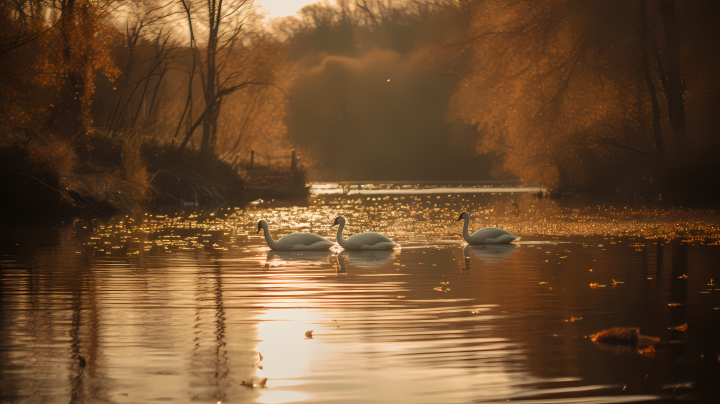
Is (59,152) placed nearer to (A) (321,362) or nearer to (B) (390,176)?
(A) (321,362)

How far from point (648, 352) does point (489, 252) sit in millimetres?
10513

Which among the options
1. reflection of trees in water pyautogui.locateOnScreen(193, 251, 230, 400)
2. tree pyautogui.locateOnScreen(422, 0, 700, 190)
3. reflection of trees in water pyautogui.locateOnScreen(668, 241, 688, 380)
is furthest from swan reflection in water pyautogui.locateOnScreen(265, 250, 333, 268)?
tree pyautogui.locateOnScreen(422, 0, 700, 190)

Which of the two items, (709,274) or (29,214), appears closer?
(709,274)

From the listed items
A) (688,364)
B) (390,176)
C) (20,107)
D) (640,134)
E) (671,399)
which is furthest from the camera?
(390,176)

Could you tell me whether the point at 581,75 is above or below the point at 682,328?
above

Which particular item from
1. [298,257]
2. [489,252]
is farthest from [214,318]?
[489,252]

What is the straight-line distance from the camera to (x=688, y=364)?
25.1 feet

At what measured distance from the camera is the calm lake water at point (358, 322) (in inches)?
272

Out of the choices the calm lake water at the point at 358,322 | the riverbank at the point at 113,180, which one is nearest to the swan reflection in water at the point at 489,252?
the calm lake water at the point at 358,322

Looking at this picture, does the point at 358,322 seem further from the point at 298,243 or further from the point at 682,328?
the point at 298,243

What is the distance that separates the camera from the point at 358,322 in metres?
9.70

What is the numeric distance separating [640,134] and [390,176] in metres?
63.7

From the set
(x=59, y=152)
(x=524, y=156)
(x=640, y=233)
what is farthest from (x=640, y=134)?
(x=59, y=152)

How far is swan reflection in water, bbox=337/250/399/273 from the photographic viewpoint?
15.9 m
